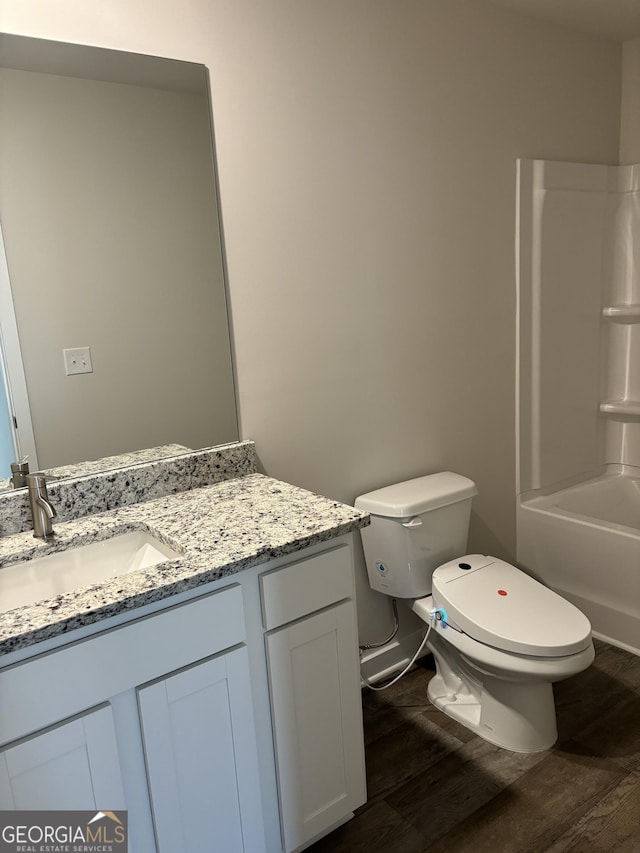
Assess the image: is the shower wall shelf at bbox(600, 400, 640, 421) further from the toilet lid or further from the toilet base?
the toilet base

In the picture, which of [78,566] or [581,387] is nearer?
[78,566]

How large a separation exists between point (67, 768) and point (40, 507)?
23.0 inches

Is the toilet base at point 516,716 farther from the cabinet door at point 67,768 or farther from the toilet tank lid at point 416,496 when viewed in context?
the cabinet door at point 67,768

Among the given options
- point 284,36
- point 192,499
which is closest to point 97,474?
point 192,499

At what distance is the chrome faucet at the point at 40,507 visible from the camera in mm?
1538

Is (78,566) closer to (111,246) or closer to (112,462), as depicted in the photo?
(112,462)

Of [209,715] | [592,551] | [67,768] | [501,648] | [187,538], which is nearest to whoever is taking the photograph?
[67,768]

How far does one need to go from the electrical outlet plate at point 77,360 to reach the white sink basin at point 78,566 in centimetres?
43

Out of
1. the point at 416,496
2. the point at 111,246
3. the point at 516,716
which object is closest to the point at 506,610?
the point at 516,716

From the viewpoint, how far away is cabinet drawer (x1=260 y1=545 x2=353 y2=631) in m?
1.45

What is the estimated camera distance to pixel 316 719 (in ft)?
5.14

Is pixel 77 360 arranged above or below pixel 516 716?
above

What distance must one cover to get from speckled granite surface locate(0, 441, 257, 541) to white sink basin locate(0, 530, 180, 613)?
0.47 ft

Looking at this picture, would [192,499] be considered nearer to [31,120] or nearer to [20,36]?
[31,120]
